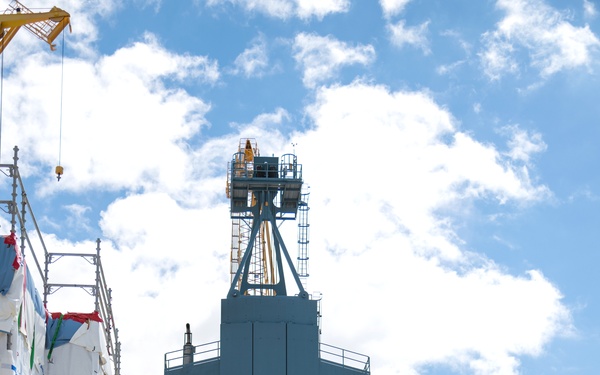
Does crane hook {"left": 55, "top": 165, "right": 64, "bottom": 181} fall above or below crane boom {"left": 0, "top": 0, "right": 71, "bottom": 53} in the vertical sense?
below

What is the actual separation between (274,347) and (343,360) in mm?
3627

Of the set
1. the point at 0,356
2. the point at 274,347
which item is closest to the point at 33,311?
the point at 0,356

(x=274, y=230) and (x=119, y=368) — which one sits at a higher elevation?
(x=274, y=230)

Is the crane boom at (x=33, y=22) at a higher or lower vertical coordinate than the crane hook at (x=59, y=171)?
higher

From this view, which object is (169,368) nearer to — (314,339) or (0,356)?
(314,339)

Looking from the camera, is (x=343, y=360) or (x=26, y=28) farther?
(x=26, y=28)

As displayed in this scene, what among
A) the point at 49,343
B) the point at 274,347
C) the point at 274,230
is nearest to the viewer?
the point at 49,343

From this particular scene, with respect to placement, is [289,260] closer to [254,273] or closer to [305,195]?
[305,195]

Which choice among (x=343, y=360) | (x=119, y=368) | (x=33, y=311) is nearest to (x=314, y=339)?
(x=343, y=360)

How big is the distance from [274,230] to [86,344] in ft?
56.9

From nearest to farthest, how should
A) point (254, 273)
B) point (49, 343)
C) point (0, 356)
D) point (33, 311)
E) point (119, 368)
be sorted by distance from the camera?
1. point (0, 356)
2. point (33, 311)
3. point (49, 343)
4. point (119, 368)
5. point (254, 273)

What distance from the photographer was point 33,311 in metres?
37.6

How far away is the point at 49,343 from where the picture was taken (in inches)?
1640

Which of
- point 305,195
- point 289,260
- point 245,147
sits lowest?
point 289,260
